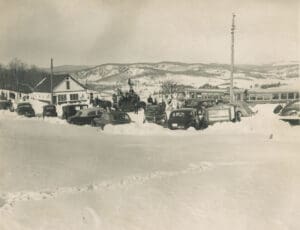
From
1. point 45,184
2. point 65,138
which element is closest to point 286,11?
point 65,138

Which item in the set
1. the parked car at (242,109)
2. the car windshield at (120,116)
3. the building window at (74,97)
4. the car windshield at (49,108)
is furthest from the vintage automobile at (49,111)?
the parked car at (242,109)

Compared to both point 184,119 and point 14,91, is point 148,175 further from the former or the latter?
point 14,91

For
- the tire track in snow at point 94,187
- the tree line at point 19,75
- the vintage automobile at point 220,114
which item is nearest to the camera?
the tire track in snow at point 94,187

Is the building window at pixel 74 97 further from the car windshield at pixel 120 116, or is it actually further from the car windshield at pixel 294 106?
the car windshield at pixel 294 106

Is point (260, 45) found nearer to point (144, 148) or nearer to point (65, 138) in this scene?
point (144, 148)

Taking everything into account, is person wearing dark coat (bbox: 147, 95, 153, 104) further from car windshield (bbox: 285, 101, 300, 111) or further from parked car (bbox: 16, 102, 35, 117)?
car windshield (bbox: 285, 101, 300, 111)
